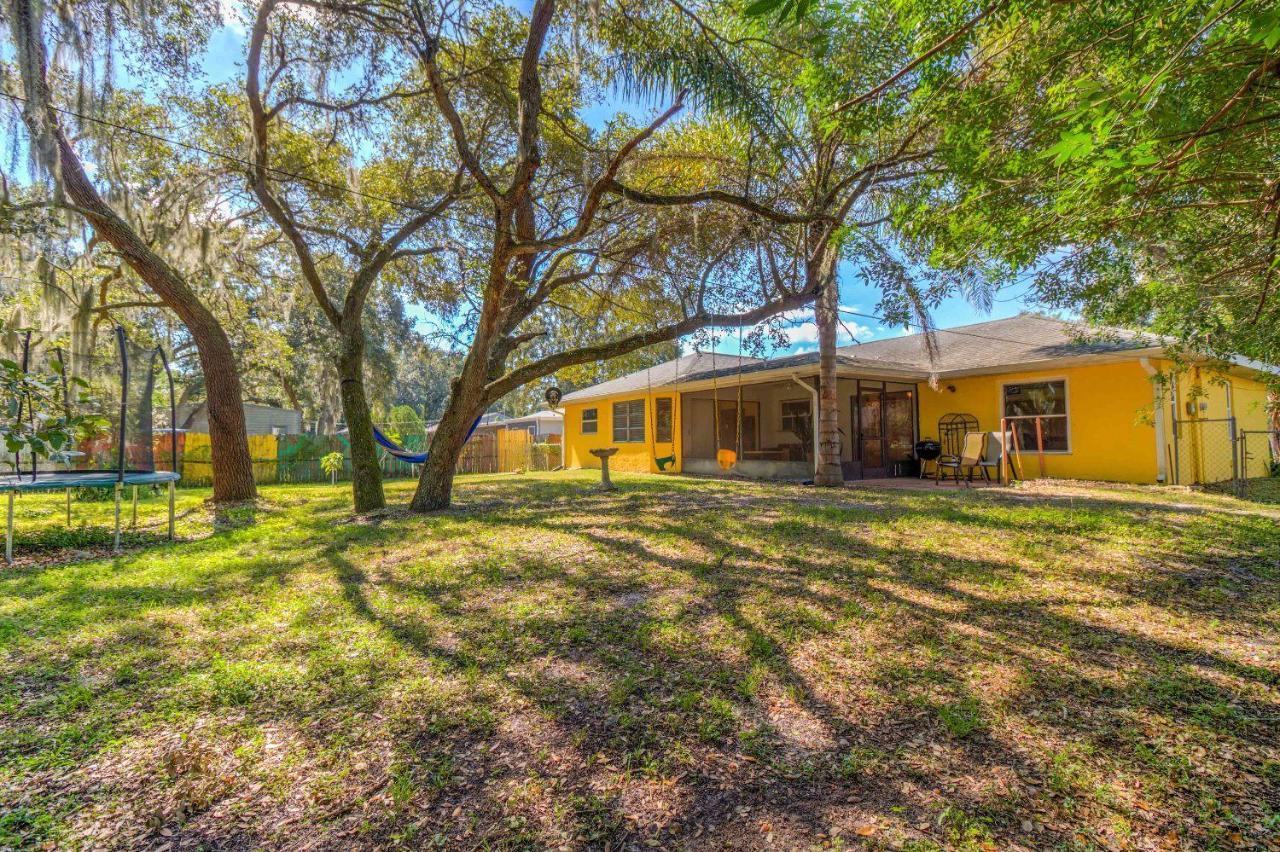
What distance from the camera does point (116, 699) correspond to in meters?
2.40

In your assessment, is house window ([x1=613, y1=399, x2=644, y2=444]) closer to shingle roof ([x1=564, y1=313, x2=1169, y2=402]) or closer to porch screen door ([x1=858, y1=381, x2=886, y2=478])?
shingle roof ([x1=564, y1=313, x2=1169, y2=402])

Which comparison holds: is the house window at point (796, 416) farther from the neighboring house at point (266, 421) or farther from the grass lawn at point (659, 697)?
the neighboring house at point (266, 421)

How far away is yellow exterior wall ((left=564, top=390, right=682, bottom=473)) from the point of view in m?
13.9

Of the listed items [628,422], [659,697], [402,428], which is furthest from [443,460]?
[402,428]

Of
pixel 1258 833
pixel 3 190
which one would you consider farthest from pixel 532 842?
pixel 3 190

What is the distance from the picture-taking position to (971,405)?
10945 mm

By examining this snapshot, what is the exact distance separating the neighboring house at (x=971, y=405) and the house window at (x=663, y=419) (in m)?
0.05

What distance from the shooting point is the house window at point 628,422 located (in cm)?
1511

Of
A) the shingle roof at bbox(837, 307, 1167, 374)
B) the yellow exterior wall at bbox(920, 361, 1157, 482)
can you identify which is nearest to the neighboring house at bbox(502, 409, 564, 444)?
the shingle roof at bbox(837, 307, 1167, 374)

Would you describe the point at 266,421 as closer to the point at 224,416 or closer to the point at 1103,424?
the point at 224,416

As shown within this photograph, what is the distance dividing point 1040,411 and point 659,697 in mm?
10636

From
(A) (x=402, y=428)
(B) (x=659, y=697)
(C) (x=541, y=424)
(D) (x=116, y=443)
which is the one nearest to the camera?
(B) (x=659, y=697)

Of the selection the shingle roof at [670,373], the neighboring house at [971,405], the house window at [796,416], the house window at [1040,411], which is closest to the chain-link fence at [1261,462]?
the neighboring house at [971,405]

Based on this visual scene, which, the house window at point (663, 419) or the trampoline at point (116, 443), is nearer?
the trampoline at point (116, 443)
